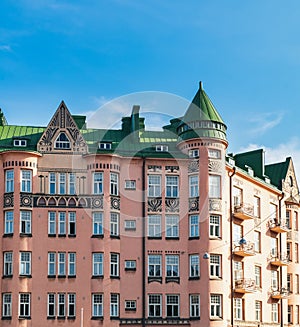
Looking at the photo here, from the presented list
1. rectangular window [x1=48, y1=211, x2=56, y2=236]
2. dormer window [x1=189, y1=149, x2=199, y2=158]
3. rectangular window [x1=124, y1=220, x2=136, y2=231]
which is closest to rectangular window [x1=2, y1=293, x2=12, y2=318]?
rectangular window [x1=48, y1=211, x2=56, y2=236]

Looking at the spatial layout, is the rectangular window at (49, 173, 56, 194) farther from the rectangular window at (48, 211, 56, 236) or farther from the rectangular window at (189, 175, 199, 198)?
the rectangular window at (189, 175, 199, 198)

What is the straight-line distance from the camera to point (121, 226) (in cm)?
6888

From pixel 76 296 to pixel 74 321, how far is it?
6.50 ft

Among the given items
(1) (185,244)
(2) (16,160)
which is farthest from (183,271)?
(2) (16,160)

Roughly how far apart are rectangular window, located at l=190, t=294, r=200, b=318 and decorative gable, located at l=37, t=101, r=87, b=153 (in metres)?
15.1

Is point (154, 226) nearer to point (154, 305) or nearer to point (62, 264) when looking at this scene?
point (154, 305)

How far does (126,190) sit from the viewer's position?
229ft

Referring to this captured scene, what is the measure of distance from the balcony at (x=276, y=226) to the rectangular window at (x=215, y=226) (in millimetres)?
11563

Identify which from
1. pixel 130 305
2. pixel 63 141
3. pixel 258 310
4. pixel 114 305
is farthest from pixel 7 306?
pixel 258 310

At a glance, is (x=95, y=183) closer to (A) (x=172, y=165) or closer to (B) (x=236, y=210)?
(A) (x=172, y=165)

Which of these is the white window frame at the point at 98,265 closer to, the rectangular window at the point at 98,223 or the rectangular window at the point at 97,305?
the rectangular window at the point at 97,305

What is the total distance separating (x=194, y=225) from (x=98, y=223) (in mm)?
8131

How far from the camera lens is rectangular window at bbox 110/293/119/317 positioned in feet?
219

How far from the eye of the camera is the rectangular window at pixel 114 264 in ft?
222
